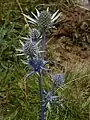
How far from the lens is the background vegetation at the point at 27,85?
8.13 ft

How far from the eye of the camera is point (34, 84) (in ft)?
8.61

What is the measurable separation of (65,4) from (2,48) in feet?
2.86

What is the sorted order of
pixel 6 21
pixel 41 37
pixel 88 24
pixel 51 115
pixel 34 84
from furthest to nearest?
pixel 88 24 < pixel 6 21 < pixel 34 84 < pixel 51 115 < pixel 41 37

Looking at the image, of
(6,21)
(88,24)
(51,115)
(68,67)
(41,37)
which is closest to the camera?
(41,37)

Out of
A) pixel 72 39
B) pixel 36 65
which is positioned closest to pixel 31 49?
pixel 36 65

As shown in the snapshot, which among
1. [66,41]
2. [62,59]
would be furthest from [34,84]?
[66,41]

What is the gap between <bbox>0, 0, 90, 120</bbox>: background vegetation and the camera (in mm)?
2477

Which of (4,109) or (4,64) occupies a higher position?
(4,64)

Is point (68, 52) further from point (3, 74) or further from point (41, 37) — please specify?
point (41, 37)

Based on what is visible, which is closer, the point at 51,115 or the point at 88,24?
the point at 51,115

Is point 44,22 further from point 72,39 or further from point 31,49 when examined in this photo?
point 72,39

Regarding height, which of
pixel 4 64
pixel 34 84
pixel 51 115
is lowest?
pixel 51 115

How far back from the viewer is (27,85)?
2.63 m

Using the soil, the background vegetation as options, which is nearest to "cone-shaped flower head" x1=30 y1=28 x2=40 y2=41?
the background vegetation
